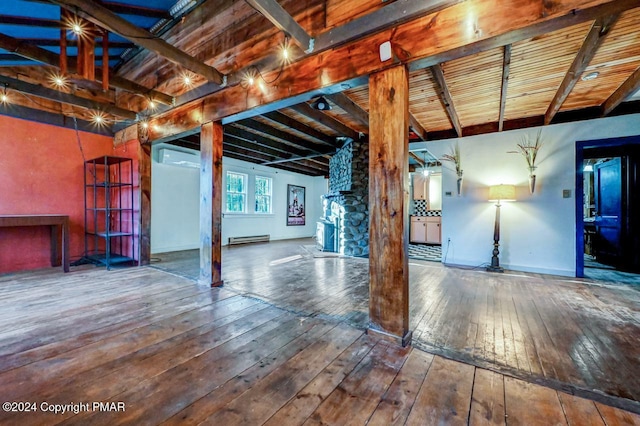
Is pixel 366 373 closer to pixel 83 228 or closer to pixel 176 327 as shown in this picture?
pixel 176 327

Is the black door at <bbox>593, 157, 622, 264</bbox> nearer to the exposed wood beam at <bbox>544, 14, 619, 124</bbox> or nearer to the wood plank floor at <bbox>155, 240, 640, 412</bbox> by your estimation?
the wood plank floor at <bbox>155, 240, 640, 412</bbox>

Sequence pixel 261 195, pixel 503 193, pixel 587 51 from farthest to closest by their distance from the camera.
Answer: pixel 261 195 → pixel 503 193 → pixel 587 51

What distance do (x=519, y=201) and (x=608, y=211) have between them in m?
2.13

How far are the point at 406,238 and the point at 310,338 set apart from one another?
1080 millimetres

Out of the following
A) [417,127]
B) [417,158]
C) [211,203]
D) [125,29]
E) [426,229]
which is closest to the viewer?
[125,29]

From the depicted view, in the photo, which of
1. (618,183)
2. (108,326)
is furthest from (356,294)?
(618,183)

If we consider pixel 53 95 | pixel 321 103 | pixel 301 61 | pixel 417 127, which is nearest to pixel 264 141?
pixel 321 103

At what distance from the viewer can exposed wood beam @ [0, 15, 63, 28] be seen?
2572mm

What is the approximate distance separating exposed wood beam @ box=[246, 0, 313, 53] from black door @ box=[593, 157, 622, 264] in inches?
239

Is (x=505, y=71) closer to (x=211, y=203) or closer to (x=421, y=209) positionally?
(x=211, y=203)

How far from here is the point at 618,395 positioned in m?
1.46

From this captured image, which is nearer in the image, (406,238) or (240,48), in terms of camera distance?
(406,238)

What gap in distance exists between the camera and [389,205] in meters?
2.03

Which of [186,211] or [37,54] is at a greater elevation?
[37,54]
